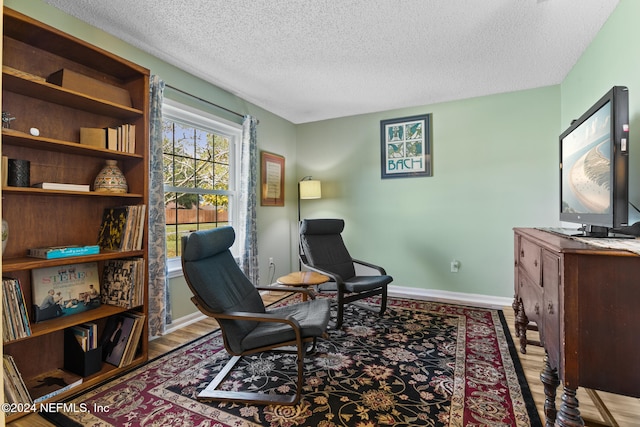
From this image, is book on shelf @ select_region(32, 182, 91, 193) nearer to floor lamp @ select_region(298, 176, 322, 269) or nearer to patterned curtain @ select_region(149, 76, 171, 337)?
patterned curtain @ select_region(149, 76, 171, 337)

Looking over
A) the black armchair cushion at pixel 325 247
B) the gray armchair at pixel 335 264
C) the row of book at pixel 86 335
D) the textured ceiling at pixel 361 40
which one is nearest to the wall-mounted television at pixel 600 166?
the textured ceiling at pixel 361 40

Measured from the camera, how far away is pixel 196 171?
3266 mm

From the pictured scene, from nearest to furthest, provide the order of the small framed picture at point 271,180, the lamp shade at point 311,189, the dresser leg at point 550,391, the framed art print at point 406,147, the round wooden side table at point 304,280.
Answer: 1. the dresser leg at point 550,391
2. the round wooden side table at point 304,280
3. the framed art print at point 406,147
4. the small framed picture at point 271,180
5. the lamp shade at point 311,189

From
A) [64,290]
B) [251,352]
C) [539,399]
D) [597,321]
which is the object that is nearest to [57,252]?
[64,290]

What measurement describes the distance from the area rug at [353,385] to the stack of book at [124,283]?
490 millimetres

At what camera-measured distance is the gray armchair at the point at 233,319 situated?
180cm

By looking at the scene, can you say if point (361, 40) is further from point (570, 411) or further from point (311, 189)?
point (570, 411)

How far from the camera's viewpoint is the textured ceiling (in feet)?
6.90

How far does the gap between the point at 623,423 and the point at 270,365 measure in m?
2.01

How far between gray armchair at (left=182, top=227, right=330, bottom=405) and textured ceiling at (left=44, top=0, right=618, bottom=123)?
1561 mm

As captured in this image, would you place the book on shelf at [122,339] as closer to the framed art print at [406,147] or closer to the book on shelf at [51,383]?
the book on shelf at [51,383]

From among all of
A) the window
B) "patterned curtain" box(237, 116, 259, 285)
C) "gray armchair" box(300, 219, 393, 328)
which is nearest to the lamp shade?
"gray armchair" box(300, 219, 393, 328)

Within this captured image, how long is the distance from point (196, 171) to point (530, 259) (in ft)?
9.81

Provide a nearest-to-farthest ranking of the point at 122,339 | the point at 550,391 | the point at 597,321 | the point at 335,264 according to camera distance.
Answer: the point at 597,321, the point at 550,391, the point at 122,339, the point at 335,264
